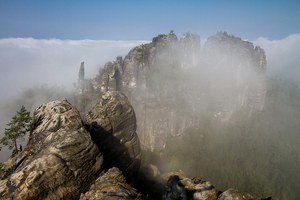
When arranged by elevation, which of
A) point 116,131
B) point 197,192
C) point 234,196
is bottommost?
point 116,131

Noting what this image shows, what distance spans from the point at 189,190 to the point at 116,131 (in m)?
37.6

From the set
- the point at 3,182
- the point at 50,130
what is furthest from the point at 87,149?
the point at 3,182

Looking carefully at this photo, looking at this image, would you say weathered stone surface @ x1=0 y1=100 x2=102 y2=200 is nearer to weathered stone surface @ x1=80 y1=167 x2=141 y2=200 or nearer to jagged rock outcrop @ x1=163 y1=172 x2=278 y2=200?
weathered stone surface @ x1=80 y1=167 x2=141 y2=200

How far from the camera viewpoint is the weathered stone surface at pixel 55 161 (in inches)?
1766

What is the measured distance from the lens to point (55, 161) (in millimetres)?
48281

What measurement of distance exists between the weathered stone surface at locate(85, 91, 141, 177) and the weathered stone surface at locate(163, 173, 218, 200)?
25155 millimetres

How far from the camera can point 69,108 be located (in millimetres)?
60250

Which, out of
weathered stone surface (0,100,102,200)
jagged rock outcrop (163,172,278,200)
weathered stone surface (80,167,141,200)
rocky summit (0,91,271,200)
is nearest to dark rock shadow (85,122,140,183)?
rocky summit (0,91,271,200)

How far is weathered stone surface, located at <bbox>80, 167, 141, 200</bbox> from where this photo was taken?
4169 centimetres

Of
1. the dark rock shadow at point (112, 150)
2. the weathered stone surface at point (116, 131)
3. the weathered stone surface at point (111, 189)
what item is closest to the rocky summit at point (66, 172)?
the weathered stone surface at point (111, 189)

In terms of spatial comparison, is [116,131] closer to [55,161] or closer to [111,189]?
[55,161]

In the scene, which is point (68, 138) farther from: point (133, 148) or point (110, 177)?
point (133, 148)

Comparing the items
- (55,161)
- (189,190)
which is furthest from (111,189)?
(189,190)

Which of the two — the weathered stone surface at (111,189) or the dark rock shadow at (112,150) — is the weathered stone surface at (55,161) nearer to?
the weathered stone surface at (111,189)
